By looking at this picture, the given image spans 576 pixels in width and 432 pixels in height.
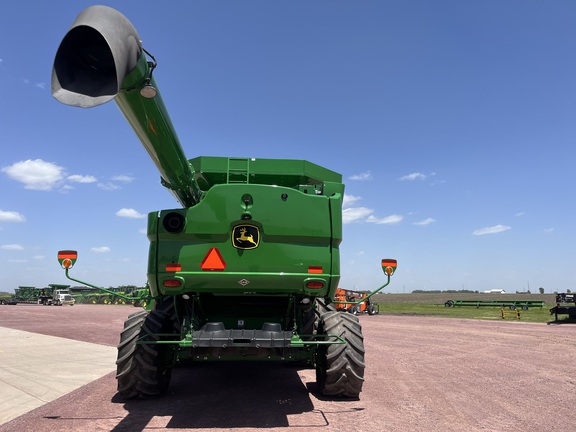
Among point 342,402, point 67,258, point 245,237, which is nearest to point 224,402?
point 342,402

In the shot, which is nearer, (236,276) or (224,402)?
(236,276)

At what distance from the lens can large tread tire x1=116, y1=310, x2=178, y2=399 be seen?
18.8ft

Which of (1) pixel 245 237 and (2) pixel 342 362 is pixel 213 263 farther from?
(2) pixel 342 362

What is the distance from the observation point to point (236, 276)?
17.7 feet

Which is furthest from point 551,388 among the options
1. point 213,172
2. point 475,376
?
point 213,172

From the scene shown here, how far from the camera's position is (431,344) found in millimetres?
13656

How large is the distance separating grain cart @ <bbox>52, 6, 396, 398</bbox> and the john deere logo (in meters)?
0.01

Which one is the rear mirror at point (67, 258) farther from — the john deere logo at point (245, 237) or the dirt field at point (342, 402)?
the john deere logo at point (245, 237)

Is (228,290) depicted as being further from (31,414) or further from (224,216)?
(31,414)

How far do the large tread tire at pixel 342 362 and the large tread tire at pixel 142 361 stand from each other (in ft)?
7.42

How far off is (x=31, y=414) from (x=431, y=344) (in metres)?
11.7

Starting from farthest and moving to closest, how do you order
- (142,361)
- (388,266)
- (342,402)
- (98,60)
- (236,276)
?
(388,266) < (342,402) < (142,361) < (236,276) < (98,60)

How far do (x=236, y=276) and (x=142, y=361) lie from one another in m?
1.86

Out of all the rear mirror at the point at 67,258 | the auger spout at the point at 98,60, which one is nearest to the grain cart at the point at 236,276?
the rear mirror at the point at 67,258
